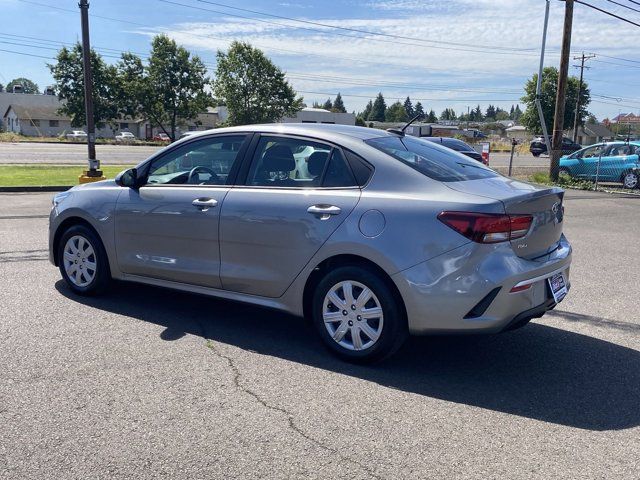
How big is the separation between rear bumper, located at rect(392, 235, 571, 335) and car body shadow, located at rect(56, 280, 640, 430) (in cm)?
41

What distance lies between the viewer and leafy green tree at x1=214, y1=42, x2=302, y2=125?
61.1m

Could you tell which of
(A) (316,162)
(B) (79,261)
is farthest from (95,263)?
(A) (316,162)

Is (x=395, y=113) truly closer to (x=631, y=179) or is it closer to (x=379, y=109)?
(x=379, y=109)

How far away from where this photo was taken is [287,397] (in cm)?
381

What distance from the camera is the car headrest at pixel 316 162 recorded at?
4.57 metres

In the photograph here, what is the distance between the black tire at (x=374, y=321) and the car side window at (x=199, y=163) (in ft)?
4.24

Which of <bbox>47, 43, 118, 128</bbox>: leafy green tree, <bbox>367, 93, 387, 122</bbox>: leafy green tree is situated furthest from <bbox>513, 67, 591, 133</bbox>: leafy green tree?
<bbox>367, 93, 387, 122</bbox>: leafy green tree

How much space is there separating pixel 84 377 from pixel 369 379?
1875 millimetres

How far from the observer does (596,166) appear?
21.0 metres

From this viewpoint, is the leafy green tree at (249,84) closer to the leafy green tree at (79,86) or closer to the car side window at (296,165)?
the leafy green tree at (79,86)

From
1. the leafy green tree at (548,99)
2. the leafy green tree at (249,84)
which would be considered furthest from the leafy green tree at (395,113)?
the leafy green tree at (249,84)

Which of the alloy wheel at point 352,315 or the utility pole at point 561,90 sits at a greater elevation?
the utility pole at point 561,90

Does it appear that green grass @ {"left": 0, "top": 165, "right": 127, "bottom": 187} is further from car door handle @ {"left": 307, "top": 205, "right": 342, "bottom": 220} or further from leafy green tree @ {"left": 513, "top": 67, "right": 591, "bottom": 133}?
leafy green tree @ {"left": 513, "top": 67, "right": 591, "bottom": 133}

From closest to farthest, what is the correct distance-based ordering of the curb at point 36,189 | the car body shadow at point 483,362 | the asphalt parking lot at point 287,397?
the asphalt parking lot at point 287,397 → the car body shadow at point 483,362 → the curb at point 36,189
